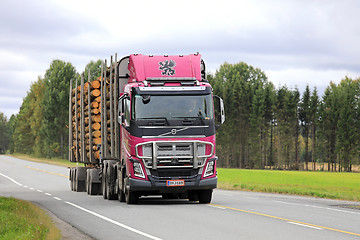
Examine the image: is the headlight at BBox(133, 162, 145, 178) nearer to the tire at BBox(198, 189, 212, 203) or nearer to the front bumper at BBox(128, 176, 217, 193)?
the front bumper at BBox(128, 176, 217, 193)

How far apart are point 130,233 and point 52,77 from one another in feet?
303

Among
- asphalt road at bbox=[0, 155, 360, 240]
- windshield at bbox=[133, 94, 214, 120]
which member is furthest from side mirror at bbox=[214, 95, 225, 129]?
asphalt road at bbox=[0, 155, 360, 240]

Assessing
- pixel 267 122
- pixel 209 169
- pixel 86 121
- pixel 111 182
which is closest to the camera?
pixel 209 169

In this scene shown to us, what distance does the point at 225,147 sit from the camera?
373 ft

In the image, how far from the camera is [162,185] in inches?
759

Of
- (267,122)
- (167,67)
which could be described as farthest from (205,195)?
(267,122)

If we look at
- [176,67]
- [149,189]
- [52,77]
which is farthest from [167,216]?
[52,77]

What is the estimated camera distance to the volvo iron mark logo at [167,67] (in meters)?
20.6

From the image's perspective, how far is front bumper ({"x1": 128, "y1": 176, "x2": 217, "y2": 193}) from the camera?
19281mm

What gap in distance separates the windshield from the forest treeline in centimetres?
8176

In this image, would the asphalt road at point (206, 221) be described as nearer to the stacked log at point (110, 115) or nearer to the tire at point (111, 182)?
the tire at point (111, 182)

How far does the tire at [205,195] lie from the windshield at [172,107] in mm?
2577

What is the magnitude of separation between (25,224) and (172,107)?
21.9 ft

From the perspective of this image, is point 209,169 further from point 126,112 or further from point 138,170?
point 126,112
